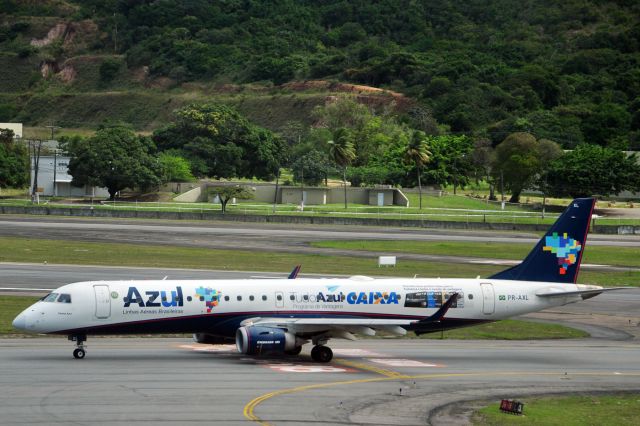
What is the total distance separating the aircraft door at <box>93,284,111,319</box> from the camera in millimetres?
39906

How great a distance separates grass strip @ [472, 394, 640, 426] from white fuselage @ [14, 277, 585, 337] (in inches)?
367

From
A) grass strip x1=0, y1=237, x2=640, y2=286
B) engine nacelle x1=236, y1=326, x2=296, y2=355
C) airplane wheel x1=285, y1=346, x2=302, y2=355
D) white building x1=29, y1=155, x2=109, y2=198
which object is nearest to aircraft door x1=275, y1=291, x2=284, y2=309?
engine nacelle x1=236, y1=326, x2=296, y2=355

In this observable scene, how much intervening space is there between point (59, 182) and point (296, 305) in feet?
406

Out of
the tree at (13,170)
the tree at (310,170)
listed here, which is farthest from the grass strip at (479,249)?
the tree at (13,170)

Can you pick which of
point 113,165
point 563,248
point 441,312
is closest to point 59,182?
point 113,165

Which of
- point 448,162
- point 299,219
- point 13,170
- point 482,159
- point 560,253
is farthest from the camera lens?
point 482,159

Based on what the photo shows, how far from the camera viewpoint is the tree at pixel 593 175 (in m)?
145

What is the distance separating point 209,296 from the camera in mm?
41438

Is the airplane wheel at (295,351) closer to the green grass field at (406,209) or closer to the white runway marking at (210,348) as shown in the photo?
the white runway marking at (210,348)

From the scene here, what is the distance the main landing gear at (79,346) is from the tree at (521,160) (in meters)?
116

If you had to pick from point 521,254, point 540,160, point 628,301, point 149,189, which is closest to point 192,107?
point 149,189

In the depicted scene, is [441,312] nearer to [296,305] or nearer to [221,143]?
[296,305]

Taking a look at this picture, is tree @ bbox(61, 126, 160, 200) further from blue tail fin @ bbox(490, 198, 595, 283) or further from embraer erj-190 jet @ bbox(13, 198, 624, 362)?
embraer erj-190 jet @ bbox(13, 198, 624, 362)

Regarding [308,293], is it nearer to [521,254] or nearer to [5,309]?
[5,309]
